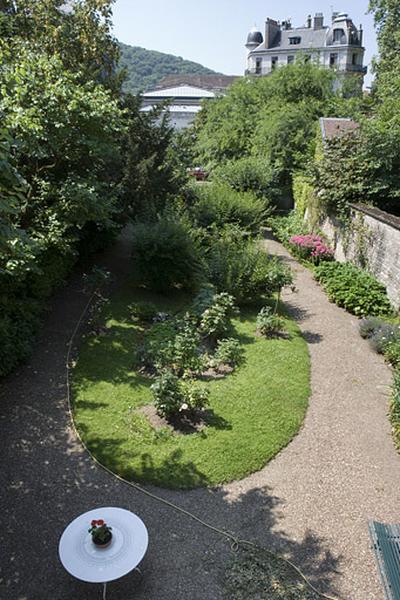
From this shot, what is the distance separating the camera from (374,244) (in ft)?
39.9

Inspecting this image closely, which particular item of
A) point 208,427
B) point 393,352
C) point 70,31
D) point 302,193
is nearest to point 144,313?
point 208,427

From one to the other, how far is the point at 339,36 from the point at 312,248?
5625 centimetres

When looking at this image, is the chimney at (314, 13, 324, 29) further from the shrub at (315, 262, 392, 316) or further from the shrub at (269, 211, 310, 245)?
the shrub at (315, 262, 392, 316)

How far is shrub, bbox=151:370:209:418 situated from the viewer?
6.73m

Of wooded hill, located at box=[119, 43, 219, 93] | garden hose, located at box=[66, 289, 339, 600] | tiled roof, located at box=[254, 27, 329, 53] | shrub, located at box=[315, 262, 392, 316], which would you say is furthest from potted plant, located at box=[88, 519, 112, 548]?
wooded hill, located at box=[119, 43, 219, 93]

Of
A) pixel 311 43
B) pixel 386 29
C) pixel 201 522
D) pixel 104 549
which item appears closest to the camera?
pixel 104 549

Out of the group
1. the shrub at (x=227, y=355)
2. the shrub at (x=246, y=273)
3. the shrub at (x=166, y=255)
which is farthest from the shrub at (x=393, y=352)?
the shrub at (x=166, y=255)

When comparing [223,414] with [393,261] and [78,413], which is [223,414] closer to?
[78,413]

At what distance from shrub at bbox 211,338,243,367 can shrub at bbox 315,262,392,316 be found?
165 inches

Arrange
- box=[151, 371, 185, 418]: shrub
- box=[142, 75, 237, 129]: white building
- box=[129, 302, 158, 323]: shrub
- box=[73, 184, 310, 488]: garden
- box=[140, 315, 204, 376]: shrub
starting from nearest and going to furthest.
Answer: box=[73, 184, 310, 488]: garden, box=[151, 371, 185, 418]: shrub, box=[140, 315, 204, 376]: shrub, box=[129, 302, 158, 323]: shrub, box=[142, 75, 237, 129]: white building

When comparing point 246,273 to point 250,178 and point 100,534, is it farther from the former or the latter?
point 250,178

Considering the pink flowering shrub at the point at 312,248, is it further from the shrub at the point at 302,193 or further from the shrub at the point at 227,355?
the shrub at the point at 227,355

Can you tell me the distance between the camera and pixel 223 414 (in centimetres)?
713

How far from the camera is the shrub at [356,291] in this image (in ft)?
36.7
